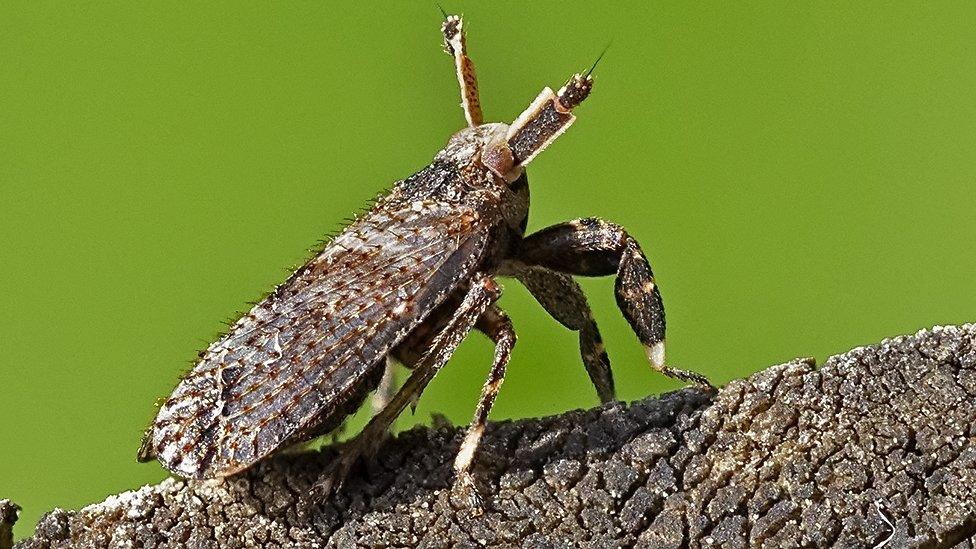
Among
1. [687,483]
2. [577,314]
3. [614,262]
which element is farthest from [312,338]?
[577,314]

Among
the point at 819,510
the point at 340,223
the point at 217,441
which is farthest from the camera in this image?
Result: the point at 340,223

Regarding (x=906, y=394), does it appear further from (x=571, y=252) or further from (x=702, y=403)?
(x=571, y=252)

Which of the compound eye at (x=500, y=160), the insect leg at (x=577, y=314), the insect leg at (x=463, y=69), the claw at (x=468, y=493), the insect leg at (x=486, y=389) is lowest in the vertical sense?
the claw at (x=468, y=493)

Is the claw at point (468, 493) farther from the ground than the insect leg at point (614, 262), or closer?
closer

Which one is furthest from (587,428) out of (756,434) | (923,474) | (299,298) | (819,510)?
(299,298)

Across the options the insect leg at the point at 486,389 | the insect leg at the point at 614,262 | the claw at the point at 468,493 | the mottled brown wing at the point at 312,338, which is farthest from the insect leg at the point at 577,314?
the claw at the point at 468,493

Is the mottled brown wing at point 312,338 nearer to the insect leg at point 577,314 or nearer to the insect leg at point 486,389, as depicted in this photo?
the insect leg at point 486,389
